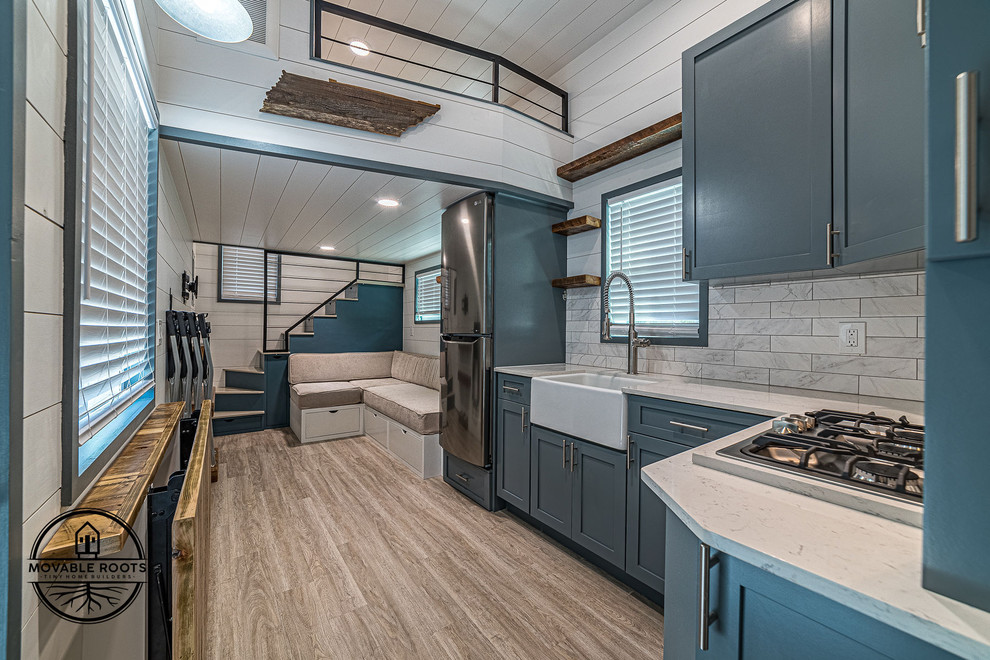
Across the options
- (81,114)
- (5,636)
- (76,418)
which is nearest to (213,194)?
(81,114)

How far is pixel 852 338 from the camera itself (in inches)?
72.0

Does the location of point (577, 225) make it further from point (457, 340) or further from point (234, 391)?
point (234, 391)

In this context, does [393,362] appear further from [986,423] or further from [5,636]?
[986,423]

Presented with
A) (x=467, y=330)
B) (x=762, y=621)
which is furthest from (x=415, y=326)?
(x=762, y=621)

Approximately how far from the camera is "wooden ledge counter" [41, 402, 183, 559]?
0.83 meters

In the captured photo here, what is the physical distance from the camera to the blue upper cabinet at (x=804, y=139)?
1282 mm

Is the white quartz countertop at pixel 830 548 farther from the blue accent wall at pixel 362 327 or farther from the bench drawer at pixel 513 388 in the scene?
the blue accent wall at pixel 362 327

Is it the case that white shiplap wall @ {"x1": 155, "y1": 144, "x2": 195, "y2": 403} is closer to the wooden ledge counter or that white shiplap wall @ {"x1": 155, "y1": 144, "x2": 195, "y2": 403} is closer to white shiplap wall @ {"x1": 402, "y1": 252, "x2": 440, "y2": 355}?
the wooden ledge counter

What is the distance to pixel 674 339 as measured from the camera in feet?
8.33

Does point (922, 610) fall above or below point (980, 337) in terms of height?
below

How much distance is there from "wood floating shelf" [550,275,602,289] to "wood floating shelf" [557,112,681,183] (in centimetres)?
74

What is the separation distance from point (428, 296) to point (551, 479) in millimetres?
3672

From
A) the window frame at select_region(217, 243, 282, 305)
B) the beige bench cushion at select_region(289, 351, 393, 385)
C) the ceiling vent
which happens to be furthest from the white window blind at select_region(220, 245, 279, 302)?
the ceiling vent

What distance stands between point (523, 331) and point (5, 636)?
2.68 metres
